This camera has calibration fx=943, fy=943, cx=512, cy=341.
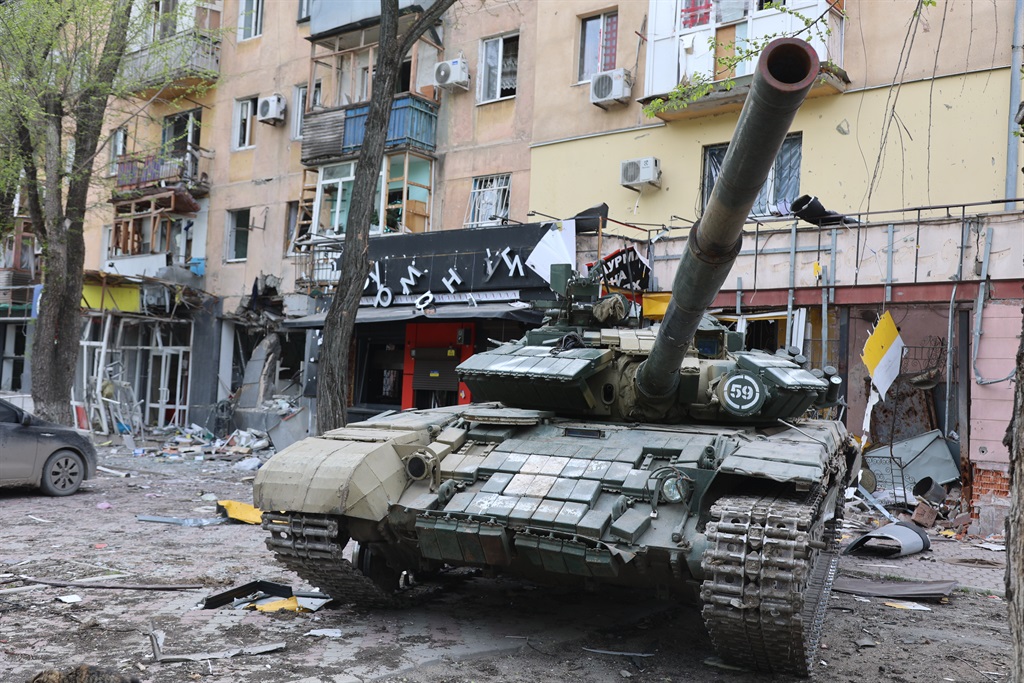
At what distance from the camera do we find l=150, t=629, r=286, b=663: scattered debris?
5523mm

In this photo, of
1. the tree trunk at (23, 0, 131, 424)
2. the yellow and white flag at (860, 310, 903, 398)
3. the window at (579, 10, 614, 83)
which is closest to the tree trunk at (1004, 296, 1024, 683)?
the yellow and white flag at (860, 310, 903, 398)

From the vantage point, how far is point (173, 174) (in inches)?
913

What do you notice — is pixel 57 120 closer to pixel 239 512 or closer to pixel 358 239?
pixel 358 239

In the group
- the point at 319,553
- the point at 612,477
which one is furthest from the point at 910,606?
the point at 319,553

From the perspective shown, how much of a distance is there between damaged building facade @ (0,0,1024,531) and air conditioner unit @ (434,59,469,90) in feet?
0.13

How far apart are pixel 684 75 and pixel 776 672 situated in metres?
11.6

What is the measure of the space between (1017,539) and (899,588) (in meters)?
5.44

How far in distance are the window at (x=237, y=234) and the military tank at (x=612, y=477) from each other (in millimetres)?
16332

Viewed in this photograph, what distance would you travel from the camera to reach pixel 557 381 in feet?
21.8

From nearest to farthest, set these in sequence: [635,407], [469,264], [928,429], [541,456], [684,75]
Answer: [541,456] → [635,407] → [928,429] → [684,75] → [469,264]

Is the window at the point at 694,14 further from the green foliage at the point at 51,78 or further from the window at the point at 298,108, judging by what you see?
the window at the point at 298,108

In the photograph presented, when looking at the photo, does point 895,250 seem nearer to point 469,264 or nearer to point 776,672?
point 469,264

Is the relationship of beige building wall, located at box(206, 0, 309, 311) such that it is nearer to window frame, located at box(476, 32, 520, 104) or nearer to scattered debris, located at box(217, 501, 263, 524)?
window frame, located at box(476, 32, 520, 104)

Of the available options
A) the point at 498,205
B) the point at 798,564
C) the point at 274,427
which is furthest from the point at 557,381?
the point at 274,427
